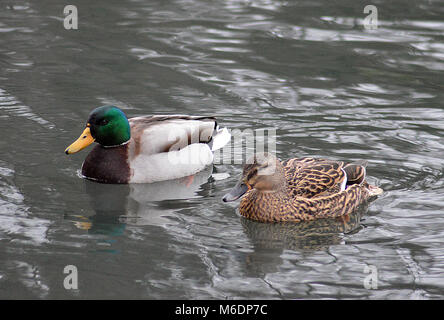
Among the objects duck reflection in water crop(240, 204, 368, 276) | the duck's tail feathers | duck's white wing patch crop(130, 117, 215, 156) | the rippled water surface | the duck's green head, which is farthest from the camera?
the duck's tail feathers

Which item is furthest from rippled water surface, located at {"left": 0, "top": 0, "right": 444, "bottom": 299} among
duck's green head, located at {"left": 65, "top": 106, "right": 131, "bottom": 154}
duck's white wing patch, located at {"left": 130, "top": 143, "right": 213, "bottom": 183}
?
duck's green head, located at {"left": 65, "top": 106, "right": 131, "bottom": 154}

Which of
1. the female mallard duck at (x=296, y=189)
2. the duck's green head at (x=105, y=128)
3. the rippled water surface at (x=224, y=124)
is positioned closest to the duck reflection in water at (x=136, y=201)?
the rippled water surface at (x=224, y=124)

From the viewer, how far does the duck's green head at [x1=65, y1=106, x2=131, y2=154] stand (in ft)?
29.6

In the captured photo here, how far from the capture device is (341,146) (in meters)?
9.66

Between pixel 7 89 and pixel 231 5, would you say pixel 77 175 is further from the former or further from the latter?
pixel 231 5

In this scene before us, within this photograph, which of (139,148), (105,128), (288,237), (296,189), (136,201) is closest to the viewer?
(288,237)

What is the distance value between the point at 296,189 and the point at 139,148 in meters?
2.16

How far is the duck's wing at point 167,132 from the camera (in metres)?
9.23

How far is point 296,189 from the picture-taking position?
7.86 m

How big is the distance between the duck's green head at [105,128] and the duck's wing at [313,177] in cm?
205

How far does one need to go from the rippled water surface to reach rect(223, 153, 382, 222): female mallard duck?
18 cm

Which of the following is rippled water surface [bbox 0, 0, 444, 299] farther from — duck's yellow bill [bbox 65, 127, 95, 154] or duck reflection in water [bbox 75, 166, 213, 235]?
duck's yellow bill [bbox 65, 127, 95, 154]

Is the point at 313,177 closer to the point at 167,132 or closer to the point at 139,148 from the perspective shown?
the point at 167,132

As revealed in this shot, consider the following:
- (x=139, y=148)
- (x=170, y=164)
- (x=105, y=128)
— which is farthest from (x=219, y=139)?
(x=105, y=128)
